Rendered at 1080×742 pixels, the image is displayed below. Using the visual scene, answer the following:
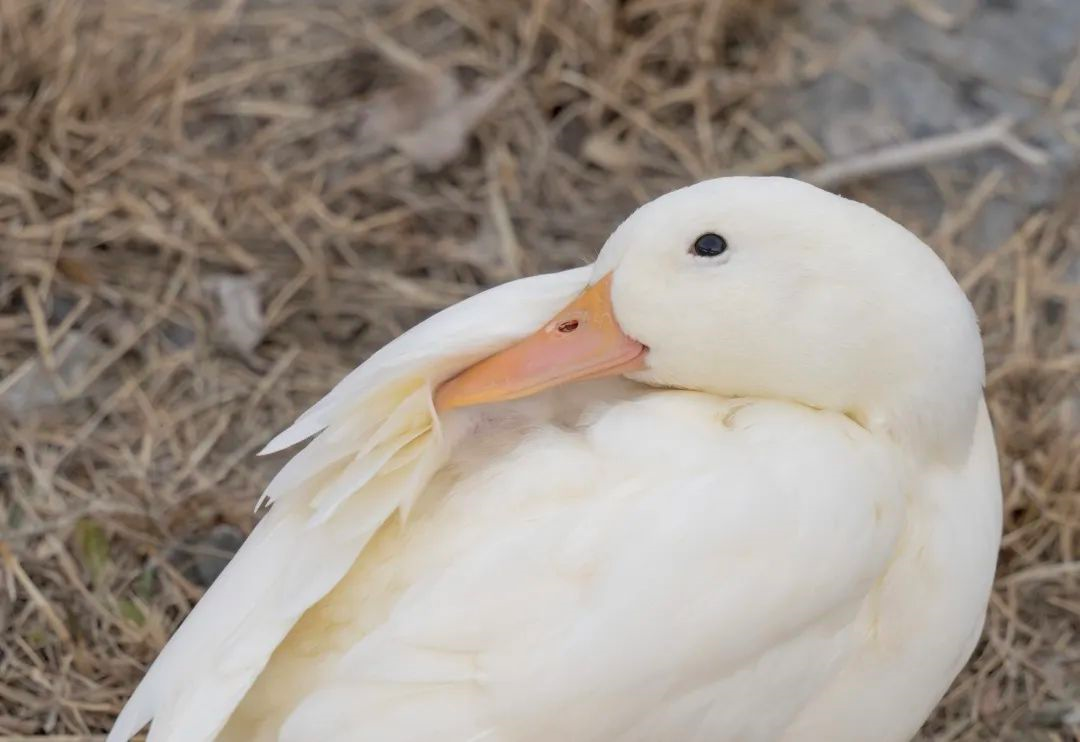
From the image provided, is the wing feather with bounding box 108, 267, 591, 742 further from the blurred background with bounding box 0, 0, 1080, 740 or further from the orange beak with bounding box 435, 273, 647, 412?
A: the blurred background with bounding box 0, 0, 1080, 740

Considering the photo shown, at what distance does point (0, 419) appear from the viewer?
262cm

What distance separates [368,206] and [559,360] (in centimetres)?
142

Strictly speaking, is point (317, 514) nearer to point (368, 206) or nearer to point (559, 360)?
point (559, 360)

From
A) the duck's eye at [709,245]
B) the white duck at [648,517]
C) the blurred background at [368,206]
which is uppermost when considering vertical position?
the duck's eye at [709,245]

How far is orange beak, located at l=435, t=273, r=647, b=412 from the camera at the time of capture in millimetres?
1730

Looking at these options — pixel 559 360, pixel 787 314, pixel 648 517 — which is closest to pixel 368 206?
pixel 559 360

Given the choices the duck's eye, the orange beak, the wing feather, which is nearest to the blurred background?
the wing feather

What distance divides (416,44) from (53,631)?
1509 mm

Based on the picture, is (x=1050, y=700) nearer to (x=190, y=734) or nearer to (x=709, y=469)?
(x=709, y=469)

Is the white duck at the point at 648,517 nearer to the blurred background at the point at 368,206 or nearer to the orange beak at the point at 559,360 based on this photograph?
the orange beak at the point at 559,360

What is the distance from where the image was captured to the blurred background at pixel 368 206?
2.46 metres

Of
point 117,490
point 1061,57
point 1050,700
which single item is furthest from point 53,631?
point 1061,57


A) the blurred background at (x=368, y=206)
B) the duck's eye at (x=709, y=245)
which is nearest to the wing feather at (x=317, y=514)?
the duck's eye at (x=709, y=245)

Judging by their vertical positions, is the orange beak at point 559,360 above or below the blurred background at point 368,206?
above
